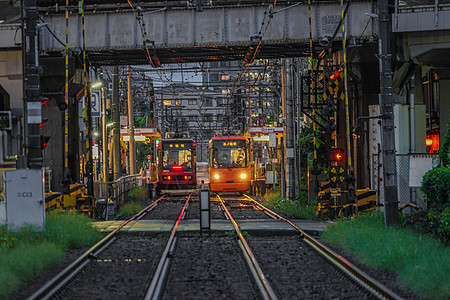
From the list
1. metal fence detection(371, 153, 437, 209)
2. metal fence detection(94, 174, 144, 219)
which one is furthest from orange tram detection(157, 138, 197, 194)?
metal fence detection(371, 153, 437, 209)

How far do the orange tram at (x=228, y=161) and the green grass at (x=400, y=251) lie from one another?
2302cm

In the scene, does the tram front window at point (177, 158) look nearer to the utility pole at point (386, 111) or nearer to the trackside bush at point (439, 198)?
the trackside bush at point (439, 198)

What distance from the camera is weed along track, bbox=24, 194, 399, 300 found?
402 inches

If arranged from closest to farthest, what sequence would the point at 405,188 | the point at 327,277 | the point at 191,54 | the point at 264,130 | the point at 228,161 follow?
the point at 327,277 → the point at 405,188 → the point at 191,54 → the point at 264,130 → the point at 228,161

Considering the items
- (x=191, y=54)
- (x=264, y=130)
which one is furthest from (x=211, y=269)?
(x=264, y=130)

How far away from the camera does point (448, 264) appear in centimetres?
1066

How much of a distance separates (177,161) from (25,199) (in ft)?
92.8

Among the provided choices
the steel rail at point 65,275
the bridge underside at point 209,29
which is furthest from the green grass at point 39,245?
the bridge underside at point 209,29

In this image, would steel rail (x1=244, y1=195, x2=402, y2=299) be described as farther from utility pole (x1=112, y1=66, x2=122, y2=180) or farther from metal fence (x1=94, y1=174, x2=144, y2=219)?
utility pole (x1=112, y1=66, x2=122, y2=180)

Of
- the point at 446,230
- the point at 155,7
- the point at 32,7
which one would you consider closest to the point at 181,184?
the point at 155,7

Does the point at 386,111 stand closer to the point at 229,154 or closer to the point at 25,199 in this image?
the point at 25,199

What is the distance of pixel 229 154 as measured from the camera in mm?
41406

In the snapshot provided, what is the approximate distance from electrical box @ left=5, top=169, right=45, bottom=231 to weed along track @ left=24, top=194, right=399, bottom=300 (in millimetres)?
1558

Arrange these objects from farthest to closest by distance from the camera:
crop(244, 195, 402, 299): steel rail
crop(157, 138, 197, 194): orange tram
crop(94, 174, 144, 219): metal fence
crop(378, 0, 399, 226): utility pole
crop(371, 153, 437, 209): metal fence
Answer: crop(157, 138, 197, 194): orange tram, crop(94, 174, 144, 219): metal fence, crop(371, 153, 437, 209): metal fence, crop(378, 0, 399, 226): utility pole, crop(244, 195, 402, 299): steel rail
